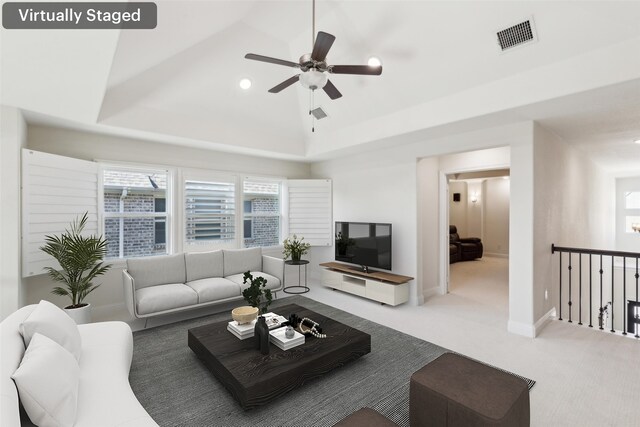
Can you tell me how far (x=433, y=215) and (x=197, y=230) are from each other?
4.21m

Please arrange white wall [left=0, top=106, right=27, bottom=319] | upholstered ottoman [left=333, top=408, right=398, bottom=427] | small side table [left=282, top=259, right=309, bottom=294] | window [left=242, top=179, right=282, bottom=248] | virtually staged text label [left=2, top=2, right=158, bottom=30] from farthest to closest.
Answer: window [left=242, top=179, right=282, bottom=248], small side table [left=282, top=259, right=309, bottom=294], white wall [left=0, top=106, right=27, bottom=319], virtually staged text label [left=2, top=2, right=158, bottom=30], upholstered ottoman [left=333, top=408, right=398, bottom=427]

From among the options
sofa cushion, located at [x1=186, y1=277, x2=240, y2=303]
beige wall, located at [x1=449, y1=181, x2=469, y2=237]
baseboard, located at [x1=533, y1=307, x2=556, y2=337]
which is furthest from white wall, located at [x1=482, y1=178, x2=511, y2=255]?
sofa cushion, located at [x1=186, y1=277, x2=240, y2=303]

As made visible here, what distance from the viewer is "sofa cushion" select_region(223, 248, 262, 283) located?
4.89 m

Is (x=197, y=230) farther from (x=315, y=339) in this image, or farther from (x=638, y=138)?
(x=638, y=138)

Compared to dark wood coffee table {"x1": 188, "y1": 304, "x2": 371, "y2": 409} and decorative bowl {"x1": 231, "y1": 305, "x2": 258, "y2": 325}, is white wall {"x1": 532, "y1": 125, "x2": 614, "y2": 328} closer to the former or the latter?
dark wood coffee table {"x1": 188, "y1": 304, "x2": 371, "y2": 409}

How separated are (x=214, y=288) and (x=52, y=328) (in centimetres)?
225

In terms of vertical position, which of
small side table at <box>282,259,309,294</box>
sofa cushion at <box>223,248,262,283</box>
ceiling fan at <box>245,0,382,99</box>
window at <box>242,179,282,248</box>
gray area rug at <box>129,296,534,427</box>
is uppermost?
ceiling fan at <box>245,0,382,99</box>

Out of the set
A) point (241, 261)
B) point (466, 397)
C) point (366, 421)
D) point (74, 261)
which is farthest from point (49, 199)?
point (466, 397)

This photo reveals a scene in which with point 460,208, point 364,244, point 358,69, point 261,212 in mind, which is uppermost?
→ point 358,69

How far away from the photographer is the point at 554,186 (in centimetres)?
419

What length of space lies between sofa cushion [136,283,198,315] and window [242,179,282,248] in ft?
6.76

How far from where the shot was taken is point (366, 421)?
157cm

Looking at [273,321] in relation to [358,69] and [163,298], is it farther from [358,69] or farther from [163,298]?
[358,69]

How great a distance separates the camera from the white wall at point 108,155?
3895 millimetres
